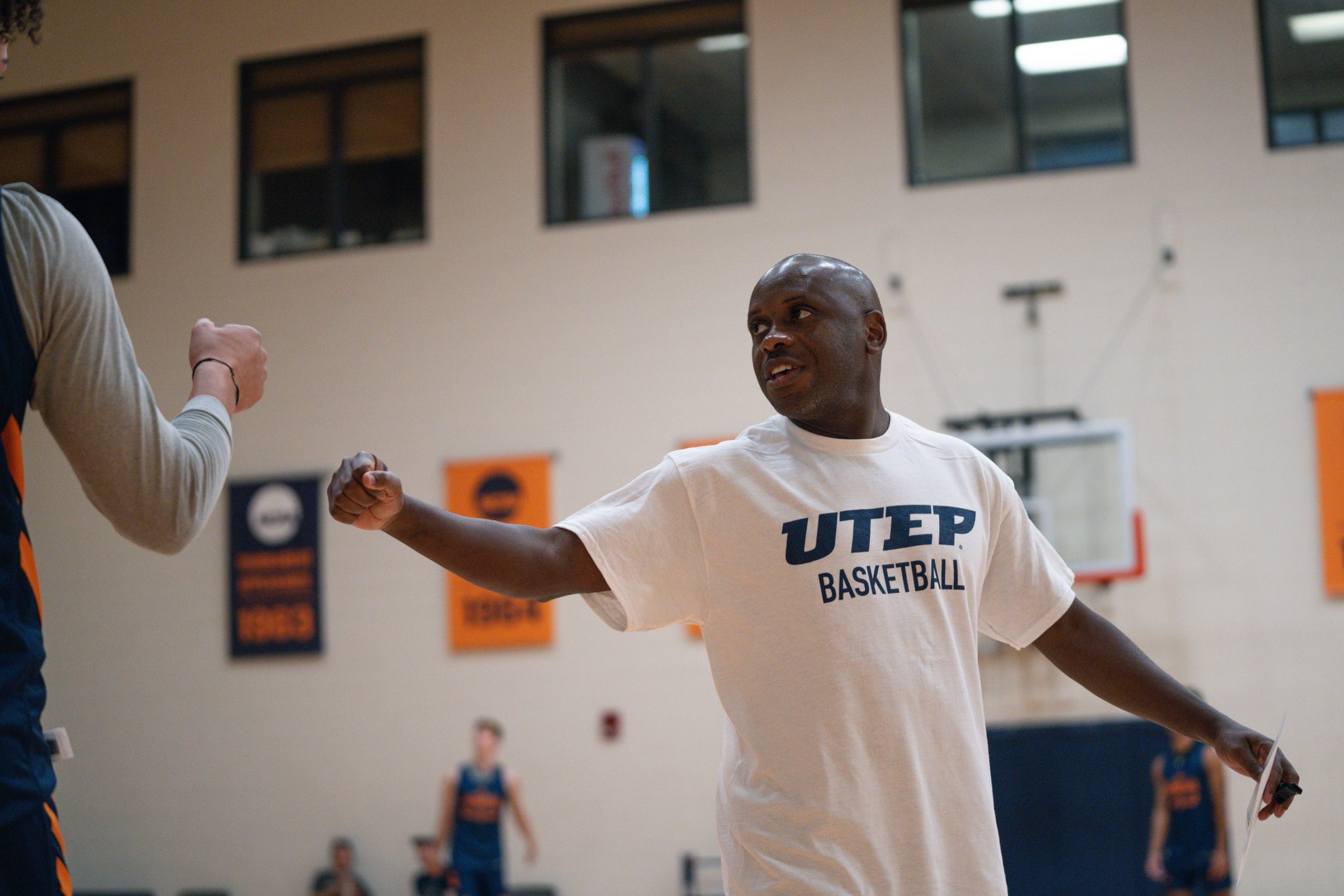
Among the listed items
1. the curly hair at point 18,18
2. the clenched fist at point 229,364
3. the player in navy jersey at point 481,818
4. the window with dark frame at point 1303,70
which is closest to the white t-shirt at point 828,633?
the clenched fist at point 229,364

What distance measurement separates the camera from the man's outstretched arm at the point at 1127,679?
2.68 m

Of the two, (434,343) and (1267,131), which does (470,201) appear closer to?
(434,343)

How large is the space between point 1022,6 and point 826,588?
9039mm

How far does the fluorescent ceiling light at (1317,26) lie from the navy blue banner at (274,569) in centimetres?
849

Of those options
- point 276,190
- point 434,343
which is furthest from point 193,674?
point 276,190

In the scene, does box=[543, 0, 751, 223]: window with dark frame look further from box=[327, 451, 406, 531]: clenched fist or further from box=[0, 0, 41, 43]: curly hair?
box=[0, 0, 41, 43]: curly hair

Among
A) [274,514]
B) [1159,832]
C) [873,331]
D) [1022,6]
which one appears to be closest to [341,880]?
[274,514]

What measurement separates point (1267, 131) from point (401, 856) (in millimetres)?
8664

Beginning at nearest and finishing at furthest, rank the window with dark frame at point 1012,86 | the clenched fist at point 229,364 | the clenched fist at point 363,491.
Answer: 1. the clenched fist at point 229,364
2. the clenched fist at point 363,491
3. the window with dark frame at point 1012,86

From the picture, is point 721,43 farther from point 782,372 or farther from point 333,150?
point 782,372

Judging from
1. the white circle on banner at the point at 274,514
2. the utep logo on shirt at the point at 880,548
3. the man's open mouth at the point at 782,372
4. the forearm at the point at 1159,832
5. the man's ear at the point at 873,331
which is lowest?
the forearm at the point at 1159,832

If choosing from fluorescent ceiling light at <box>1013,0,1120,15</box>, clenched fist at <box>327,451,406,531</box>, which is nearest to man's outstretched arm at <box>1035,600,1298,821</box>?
clenched fist at <box>327,451,406,531</box>

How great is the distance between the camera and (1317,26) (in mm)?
9867

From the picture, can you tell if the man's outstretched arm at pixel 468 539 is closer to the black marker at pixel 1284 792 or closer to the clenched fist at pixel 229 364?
the clenched fist at pixel 229 364
